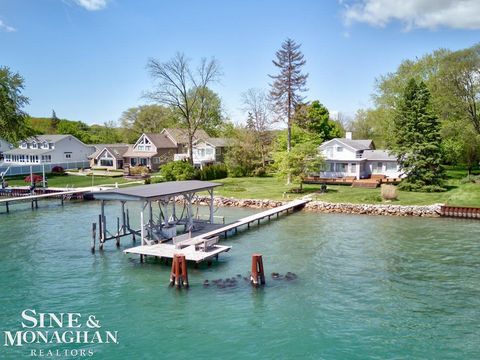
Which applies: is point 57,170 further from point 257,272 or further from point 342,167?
point 257,272

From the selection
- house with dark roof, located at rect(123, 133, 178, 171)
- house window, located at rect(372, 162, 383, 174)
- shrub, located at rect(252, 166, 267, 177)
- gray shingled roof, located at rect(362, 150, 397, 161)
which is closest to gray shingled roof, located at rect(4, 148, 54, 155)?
house with dark roof, located at rect(123, 133, 178, 171)

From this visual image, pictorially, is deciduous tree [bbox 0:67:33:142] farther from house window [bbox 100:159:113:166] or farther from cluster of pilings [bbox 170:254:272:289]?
cluster of pilings [bbox 170:254:272:289]

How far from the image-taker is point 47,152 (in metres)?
78.5

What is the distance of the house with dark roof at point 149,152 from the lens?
76188 millimetres

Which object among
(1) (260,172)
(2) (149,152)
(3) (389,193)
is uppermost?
(2) (149,152)

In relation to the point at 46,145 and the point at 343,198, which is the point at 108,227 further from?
the point at 46,145

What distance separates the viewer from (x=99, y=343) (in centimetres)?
1589

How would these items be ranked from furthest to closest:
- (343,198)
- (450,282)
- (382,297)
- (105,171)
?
Answer: (105,171)
(343,198)
(450,282)
(382,297)

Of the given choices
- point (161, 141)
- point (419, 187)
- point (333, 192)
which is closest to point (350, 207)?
point (333, 192)

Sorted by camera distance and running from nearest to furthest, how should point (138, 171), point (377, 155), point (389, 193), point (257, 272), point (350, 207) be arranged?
point (257, 272), point (350, 207), point (389, 193), point (377, 155), point (138, 171)

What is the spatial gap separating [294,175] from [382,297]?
30002 millimetres

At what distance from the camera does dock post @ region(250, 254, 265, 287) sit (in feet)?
69.2

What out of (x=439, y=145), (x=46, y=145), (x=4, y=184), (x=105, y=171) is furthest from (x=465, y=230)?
(x=46, y=145)

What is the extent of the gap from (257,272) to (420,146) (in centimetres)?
3141
